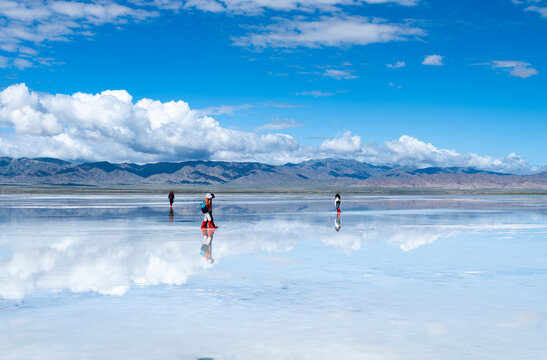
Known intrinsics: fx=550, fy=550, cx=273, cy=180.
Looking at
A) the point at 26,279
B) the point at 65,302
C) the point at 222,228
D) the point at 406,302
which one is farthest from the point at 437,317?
the point at 222,228

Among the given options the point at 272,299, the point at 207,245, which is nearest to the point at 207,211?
the point at 207,245

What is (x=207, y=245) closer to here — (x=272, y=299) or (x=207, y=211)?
(x=207, y=211)

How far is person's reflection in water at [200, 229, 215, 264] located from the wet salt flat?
0.11 feet

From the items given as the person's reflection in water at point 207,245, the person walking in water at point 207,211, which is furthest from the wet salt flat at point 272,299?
the person walking in water at point 207,211

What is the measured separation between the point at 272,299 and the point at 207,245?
8.92 meters

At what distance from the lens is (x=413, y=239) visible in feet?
68.7

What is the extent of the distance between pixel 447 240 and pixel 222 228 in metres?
10.4

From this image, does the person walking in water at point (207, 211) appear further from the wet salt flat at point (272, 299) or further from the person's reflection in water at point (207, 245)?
the wet salt flat at point (272, 299)

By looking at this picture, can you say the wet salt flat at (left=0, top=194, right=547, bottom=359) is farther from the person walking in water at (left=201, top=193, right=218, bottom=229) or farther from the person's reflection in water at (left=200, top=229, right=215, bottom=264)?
the person walking in water at (left=201, top=193, right=218, bottom=229)

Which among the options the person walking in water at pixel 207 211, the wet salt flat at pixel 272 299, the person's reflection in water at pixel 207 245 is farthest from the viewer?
the person walking in water at pixel 207 211

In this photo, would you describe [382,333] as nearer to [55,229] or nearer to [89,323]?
[89,323]

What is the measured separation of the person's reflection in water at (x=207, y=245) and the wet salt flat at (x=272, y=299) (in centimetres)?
3

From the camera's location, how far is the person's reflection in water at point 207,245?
52.3ft

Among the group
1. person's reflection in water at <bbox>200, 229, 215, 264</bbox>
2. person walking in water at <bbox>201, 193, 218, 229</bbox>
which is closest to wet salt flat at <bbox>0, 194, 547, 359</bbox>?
person's reflection in water at <bbox>200, 229, 215, 264</bbox>
